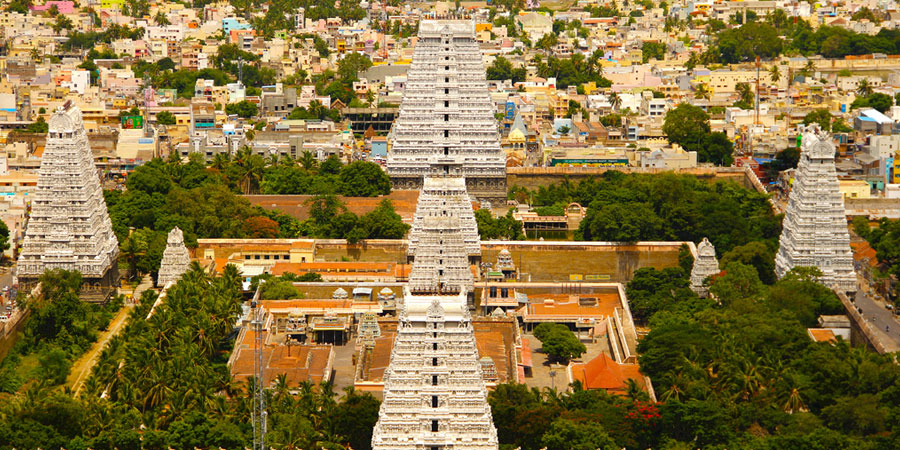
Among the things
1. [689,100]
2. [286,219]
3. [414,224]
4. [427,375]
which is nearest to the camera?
[427,375]

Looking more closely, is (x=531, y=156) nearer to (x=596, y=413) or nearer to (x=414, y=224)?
(x=414, y=224)

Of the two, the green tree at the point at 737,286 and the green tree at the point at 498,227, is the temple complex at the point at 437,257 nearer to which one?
the green tree at the point at 737,286

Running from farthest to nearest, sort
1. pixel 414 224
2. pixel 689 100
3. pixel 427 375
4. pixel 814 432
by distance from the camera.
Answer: pixel 689 100
pixel 414 224
pixel 814 432
pixel 427 375

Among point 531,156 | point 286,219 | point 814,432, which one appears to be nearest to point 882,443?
point 814,432

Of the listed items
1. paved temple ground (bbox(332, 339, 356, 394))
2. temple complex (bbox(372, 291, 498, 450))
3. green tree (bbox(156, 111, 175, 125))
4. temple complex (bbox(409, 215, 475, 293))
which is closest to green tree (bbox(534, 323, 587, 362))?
temple complex (bbox(409, 215, 475, 293))

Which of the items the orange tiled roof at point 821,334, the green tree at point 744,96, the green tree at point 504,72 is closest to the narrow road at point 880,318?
the orange tiled roof at point 821,334

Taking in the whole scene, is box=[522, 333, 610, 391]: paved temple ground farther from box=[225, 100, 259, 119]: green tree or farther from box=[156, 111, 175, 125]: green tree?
box=[225, 100, 259, 119]: green tree

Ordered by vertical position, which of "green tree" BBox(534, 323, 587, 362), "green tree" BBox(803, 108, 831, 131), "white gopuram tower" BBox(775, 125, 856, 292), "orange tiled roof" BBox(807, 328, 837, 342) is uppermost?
"white gopuram tower" BBox(775, 125, 856, 292)
